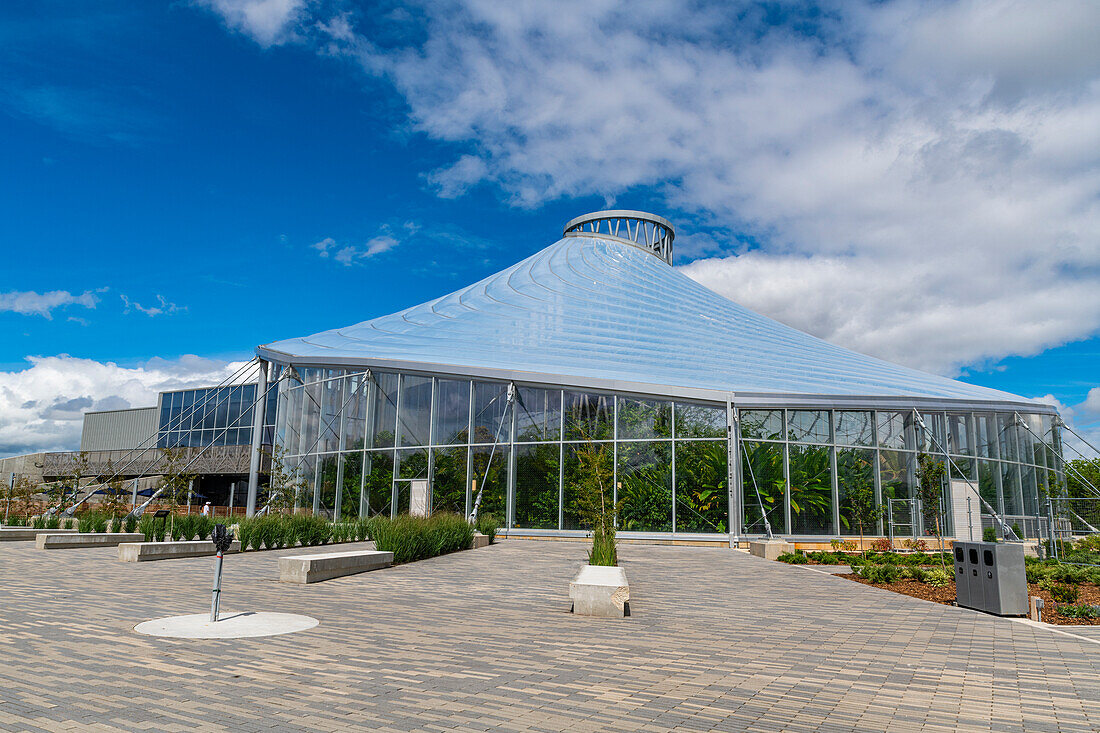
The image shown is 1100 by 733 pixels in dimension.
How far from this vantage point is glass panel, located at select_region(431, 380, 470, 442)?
25.0 metres

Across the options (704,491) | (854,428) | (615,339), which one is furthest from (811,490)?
(615,339)

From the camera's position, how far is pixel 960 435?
79.7ft

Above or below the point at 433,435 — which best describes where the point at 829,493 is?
below

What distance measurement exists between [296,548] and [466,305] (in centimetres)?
1772

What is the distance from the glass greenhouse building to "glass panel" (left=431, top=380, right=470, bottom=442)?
50 millimetres

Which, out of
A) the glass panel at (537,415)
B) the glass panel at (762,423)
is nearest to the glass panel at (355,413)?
the glass panel at (537,415)

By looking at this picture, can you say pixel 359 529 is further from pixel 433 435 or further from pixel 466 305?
pixel 466 305

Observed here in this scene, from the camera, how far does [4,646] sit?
6406mm

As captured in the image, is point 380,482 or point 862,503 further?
point 380,482

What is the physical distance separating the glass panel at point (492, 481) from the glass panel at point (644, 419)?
416 cm

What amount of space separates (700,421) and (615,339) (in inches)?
260

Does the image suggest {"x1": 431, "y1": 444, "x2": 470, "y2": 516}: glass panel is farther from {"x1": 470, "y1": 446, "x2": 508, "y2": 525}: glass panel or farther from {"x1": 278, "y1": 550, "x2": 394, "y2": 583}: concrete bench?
{"x1": 278, "y1": 550, "x2": 394, "y2": 583}: concrete bench

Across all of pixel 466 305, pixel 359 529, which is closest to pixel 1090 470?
pixel 466 305

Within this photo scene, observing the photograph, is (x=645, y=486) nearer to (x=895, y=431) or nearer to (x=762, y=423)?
(x=762, y=423)
